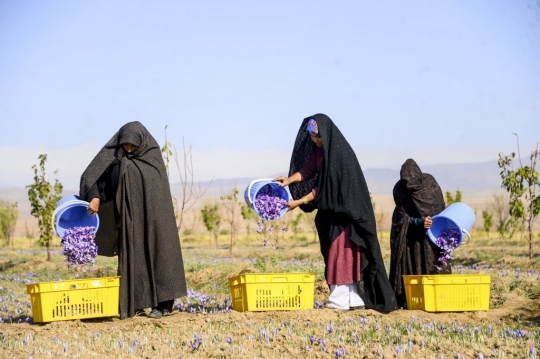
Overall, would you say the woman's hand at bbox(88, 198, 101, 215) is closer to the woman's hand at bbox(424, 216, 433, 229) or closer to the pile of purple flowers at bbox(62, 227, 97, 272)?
the pile of purple flowers at bbox(62, 227, 97, 272)

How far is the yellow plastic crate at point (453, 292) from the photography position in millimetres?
7754

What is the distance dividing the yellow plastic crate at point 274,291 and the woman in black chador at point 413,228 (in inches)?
60.4

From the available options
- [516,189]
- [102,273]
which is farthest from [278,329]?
[516,189]

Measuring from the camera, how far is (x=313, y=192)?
25.6 feet

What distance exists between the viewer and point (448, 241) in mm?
8430

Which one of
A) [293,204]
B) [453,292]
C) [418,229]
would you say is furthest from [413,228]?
[293,204]

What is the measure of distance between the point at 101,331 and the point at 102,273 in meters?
7.53

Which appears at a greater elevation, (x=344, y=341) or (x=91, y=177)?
(x=91, y=177)

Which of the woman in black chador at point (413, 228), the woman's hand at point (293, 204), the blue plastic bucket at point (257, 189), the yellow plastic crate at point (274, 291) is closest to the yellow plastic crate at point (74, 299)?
the yellow plastic crate at point (274, 291)

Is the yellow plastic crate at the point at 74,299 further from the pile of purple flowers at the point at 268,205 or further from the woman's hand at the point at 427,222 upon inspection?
the woman's hand at the point at 427,222

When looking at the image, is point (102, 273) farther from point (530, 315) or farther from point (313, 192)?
point (530, 315)

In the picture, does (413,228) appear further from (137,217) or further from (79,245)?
(79,245)

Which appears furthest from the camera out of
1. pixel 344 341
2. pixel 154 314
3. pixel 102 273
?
pixel 102 273

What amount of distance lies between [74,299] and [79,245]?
2.01 ft
